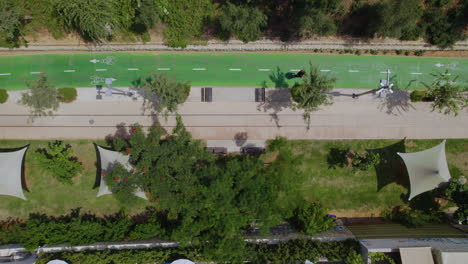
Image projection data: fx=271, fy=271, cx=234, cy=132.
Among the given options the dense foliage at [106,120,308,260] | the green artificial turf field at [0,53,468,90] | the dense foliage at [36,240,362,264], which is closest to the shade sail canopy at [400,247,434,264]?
the dense foliage at [36,240,362,264]

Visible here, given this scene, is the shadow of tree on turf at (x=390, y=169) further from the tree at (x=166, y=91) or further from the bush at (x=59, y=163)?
the bush at (x=59, y=163)

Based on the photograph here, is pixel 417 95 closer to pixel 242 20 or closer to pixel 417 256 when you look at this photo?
pixel 417 256

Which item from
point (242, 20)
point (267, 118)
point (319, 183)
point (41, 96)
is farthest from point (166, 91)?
point (319, 183)

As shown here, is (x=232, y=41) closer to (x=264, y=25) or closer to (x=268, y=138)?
(x=264, y=25)

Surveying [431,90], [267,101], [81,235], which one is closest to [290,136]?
[267,101]

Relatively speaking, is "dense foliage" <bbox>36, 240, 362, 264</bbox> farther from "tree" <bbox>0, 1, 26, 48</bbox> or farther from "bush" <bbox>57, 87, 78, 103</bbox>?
"tree" <bbox>0, 1, 26, 48</bbox>

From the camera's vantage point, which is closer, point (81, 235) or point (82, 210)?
point (81, 235)
